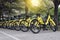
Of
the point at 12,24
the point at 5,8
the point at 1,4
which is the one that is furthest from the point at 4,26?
the point at 5,8

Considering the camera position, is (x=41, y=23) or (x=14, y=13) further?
(x=14, y=13)

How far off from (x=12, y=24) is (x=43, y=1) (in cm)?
360

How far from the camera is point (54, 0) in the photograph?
19297 mm

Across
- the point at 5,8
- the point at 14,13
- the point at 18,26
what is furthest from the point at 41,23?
the point at 14,13

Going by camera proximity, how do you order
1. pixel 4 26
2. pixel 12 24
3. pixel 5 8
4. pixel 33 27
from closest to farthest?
pixel 33 27 → pixel 12 24 → pixel 4 26 → pixel 5 8

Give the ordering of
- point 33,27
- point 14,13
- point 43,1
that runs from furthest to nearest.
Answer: point 14,13 < point 43,1 < point 33,27

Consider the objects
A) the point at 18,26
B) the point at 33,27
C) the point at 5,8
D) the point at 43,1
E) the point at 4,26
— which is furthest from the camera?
the point at 5,8

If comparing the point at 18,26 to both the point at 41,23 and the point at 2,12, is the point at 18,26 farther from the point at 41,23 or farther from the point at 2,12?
the point at 2,12

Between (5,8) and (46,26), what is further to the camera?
(5,8)

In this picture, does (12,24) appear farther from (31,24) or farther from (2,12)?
(2,12)

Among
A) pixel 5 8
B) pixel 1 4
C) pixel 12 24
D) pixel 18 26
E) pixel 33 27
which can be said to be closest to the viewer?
pixel 33 27

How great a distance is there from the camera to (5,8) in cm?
3312

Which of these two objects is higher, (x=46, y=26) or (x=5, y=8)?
(x=5, y=8)

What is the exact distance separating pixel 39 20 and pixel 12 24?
5223mm
